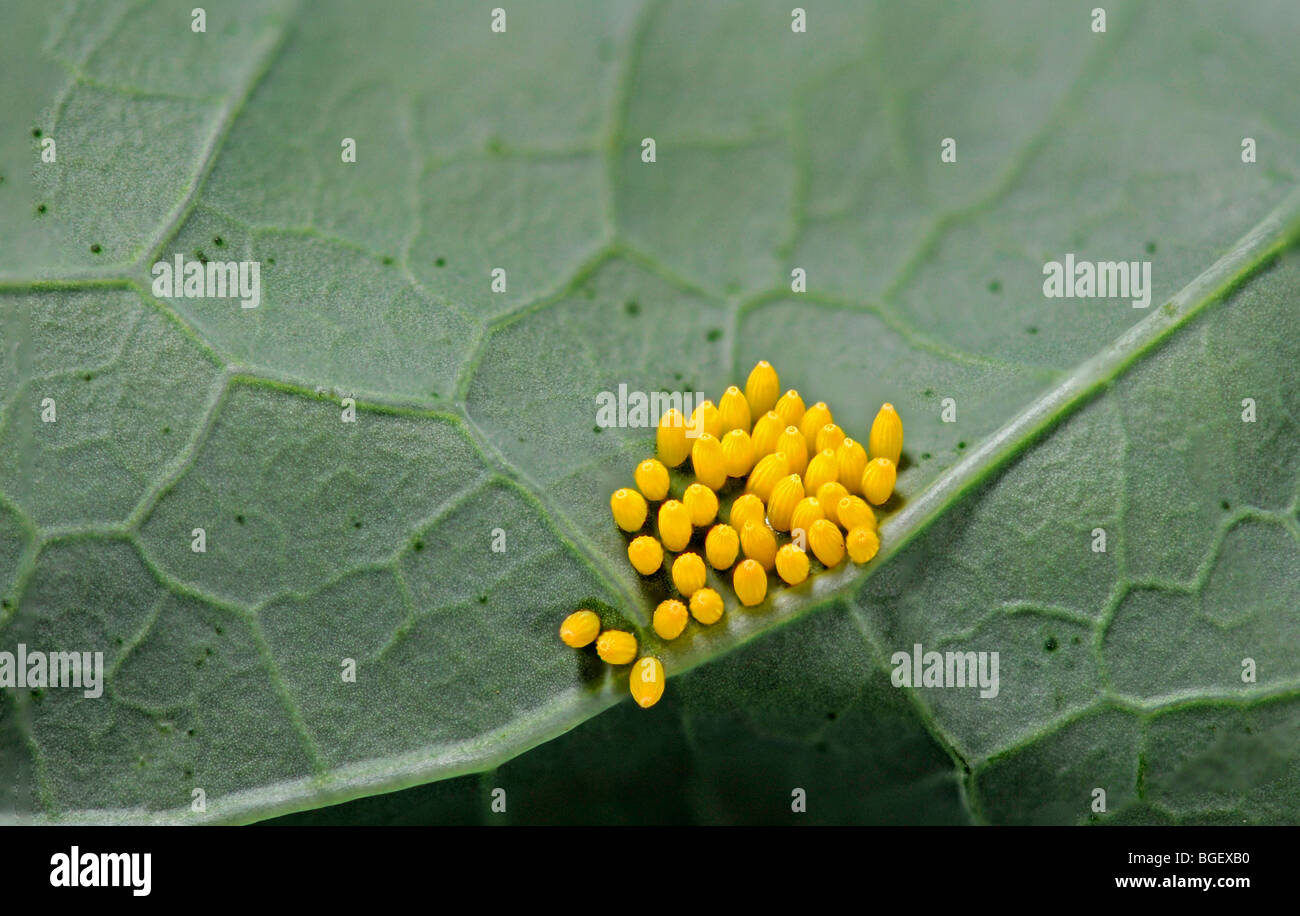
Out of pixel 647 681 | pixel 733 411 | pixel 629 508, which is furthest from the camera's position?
pixel 733 411

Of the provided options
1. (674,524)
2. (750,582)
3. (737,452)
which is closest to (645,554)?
(674,524)

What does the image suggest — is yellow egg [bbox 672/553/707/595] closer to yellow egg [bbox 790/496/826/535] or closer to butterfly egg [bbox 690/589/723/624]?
butterfly egg [bbox 690/589/723/624]

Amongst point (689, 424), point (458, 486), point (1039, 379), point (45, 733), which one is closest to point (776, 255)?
point (689, 424)

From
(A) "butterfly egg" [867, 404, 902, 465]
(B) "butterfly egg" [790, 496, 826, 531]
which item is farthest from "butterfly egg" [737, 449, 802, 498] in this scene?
(A) "butterfly egg" [867, 404, 902, 465]

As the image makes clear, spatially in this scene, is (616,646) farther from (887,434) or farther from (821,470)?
(887,434)

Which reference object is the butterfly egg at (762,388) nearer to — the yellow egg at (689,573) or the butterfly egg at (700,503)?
the butterfly egg at (700,503)

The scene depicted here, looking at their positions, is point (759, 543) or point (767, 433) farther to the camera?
point (767, 433)

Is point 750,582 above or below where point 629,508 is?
below

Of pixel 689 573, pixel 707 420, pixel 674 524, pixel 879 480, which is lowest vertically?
pixel 689 573
